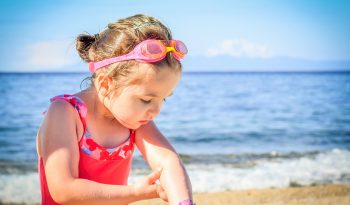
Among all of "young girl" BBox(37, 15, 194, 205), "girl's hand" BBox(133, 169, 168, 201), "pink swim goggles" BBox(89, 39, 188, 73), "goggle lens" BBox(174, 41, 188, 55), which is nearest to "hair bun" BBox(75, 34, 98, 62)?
"young girl" BBox(37, 15, 194, 205)

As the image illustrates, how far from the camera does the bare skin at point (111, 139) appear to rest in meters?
2.22

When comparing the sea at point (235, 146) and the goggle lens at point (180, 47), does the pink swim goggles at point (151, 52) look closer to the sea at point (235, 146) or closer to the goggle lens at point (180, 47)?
the goggle lens at point (180, 47)

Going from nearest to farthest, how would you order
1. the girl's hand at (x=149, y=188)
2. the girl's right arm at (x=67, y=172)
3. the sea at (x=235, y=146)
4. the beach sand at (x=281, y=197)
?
the girl's right arm at (x=67, y=172)
the girl's hand at (x=149, y=188)
the beach sand at (x=281, y=197)
the sea at (x=235, y=146)

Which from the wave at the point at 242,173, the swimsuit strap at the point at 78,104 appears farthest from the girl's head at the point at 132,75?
the wave at the point at 242,173

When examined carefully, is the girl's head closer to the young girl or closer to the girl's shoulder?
the young girl

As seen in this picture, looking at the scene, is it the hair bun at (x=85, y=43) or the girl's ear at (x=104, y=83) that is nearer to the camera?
the girl's ear at (x=104, y=83)

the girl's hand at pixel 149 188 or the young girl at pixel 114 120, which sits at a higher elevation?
the young girl at pixel 114 120

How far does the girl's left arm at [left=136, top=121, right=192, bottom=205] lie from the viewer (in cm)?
238

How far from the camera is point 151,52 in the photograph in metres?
2.28

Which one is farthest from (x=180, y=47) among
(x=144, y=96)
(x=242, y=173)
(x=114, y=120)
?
(x=242, y=173)

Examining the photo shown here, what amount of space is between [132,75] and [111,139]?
42 cm

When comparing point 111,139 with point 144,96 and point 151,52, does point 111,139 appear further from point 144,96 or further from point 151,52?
point 151,52

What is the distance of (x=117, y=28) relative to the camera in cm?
243

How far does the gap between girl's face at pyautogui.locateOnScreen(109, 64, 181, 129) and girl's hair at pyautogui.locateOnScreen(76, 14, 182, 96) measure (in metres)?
0.04
